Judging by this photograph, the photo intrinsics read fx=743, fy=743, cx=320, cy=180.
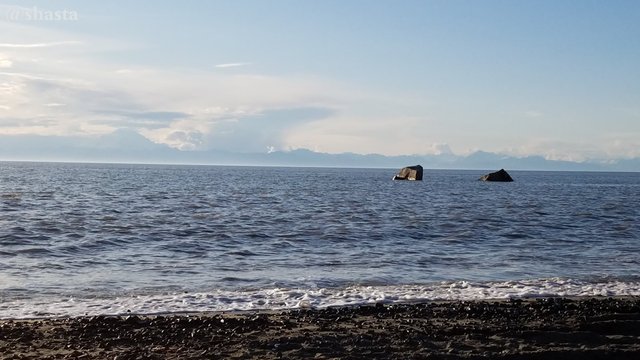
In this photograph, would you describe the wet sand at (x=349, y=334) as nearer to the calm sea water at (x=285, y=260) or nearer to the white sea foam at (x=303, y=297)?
the white sea foam at (x=303, y=297)

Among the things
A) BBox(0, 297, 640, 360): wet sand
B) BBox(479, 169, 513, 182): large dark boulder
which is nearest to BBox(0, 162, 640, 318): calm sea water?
BBox(0, 297, 640, 360): wet sand

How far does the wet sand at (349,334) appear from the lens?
407 inches

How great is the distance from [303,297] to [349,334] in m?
4.41

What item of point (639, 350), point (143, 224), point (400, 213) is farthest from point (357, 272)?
point (400, 213)

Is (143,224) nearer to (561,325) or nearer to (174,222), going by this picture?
(174,222)

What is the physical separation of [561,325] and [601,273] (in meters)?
9.58

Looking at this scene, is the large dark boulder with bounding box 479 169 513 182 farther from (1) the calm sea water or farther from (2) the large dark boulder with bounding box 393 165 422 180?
(1) the calm sea water

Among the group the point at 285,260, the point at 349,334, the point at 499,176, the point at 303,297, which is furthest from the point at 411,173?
the point at 349,334

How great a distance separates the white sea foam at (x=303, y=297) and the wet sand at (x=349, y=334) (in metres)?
0.96

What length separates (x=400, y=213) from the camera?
4631 centimetres

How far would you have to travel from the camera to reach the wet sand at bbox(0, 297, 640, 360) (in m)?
10.3

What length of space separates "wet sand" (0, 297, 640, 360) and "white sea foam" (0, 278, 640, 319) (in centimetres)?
96

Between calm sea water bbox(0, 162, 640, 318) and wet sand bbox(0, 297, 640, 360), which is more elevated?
wet sand bbox(0, 297, 640, 360)

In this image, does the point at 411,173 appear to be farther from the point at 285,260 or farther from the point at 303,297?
the point at 303,297
